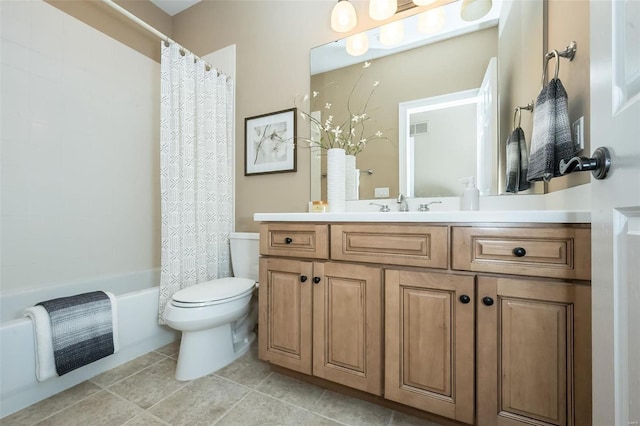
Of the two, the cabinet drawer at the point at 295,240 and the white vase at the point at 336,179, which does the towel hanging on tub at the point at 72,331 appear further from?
the white vase at the point at 336,179

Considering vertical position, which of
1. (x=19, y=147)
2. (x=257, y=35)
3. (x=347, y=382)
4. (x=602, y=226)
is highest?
(x=257, y=35)

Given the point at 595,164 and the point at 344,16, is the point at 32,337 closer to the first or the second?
the point at 595,164

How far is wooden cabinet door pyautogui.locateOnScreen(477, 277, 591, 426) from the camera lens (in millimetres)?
815

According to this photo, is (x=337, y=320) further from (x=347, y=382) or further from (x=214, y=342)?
(x=214, y=342)

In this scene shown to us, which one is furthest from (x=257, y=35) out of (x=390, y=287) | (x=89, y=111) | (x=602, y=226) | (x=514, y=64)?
(x=602, y=226)

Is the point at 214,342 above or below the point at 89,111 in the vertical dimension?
below

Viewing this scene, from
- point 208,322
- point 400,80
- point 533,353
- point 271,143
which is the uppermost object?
point 400,80

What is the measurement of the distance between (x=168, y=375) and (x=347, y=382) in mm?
986

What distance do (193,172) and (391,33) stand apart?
1.51 meters

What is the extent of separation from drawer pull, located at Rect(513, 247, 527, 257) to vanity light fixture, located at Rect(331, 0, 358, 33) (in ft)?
5.09

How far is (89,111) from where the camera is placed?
6.15 feet

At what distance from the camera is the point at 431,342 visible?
3.29 ft

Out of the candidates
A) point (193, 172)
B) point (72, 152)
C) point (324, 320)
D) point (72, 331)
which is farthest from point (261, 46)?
point (72, 331)

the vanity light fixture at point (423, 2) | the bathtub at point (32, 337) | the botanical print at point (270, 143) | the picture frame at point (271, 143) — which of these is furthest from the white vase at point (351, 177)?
the bathtub at point (32, 337)
